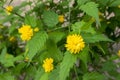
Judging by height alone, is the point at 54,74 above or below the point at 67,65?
below

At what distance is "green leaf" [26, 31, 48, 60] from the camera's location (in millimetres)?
1310

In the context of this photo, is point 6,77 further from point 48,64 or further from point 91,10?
point 91,10

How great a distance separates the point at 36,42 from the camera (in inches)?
52.9

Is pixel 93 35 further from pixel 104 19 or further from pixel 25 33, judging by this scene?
pixel 104 19

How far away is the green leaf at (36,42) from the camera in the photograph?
4.30 ft

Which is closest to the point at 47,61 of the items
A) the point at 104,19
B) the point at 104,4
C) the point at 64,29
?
the point at 64,29

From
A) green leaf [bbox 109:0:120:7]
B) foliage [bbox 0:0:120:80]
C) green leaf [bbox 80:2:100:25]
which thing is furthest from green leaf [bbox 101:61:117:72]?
green leaf [bbox 80:2:100:25]

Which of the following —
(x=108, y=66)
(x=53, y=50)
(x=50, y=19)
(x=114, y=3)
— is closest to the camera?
(x=53, y=50)

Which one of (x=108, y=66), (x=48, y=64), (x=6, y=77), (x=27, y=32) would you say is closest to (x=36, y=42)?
(x=27, y=32)

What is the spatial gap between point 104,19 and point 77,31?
28.7 inches

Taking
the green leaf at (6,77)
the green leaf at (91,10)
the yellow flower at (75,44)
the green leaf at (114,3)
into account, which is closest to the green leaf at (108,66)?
the green leaf at (114,3)

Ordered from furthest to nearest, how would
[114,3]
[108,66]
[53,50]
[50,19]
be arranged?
[108,66] < [114,3] < [50,19] < [53,50]

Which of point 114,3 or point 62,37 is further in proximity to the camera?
point 114,3

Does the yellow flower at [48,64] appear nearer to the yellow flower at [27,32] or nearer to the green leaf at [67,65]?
the yellow flower at [27,32]
